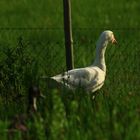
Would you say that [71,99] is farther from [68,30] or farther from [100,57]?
[100,57]

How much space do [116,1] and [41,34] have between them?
5354 millimetres

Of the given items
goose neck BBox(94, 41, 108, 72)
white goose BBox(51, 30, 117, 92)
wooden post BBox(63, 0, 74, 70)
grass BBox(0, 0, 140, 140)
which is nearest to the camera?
grass BBox(0, 0, 140, 140)

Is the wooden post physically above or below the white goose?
above

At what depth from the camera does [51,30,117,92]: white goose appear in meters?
8.21

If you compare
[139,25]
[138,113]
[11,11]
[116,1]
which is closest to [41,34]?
[139,25]

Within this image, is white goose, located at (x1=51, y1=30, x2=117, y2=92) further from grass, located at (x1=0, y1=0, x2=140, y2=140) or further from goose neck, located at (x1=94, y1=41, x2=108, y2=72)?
grass, located at (x1=0, y1=0, x2=140, y2=140)

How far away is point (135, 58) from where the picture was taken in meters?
9.94

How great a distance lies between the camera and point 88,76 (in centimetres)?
873

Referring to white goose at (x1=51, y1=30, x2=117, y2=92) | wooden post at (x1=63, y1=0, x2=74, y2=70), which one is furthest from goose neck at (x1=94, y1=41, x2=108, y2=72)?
wooden post at (x1=63, y1=0, x2=74, y2=70)

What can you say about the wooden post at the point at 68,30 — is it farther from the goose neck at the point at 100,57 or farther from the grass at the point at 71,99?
the goose neck at the point at 100,57

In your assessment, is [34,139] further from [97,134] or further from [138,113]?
[138,113]

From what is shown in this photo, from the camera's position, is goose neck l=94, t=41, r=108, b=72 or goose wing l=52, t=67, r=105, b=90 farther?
goose neck l=94, t=41, r=108, b=72

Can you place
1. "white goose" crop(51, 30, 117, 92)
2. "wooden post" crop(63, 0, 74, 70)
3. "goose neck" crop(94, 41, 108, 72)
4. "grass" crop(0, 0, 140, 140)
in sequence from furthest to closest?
"goose neck" crop(94, 41, 108, 72) → "wooden post" crop(63, 0, 74, 70) → "white goose" crop(51, 30, 117, 92) → "grass" crop(0, 0, 140, 140)

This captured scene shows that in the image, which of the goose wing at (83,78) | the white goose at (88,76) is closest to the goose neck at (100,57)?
the white goose at (88,76)
